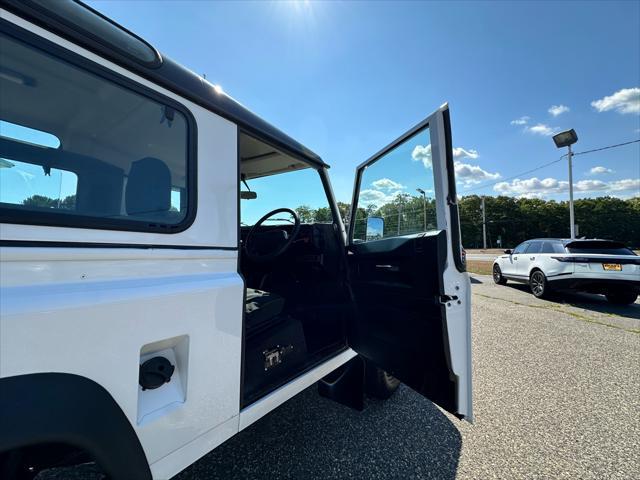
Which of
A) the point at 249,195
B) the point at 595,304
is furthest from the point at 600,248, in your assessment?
the point at 249,195

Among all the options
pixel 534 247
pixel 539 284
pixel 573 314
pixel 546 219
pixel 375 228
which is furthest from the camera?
pixel 546 219

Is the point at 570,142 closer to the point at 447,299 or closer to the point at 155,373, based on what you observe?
the point at 447,299

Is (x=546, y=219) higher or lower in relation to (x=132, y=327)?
higher

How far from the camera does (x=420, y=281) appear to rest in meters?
1.76

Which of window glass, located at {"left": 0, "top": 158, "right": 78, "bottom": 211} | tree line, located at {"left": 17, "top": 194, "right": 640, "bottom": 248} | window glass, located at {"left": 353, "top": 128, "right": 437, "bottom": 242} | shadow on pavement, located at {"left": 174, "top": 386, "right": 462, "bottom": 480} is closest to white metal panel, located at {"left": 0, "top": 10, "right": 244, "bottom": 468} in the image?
window glass, located at {"left": 0, "top": 158, "right": 78, "bottom": 211}

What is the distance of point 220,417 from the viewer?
1259 mm

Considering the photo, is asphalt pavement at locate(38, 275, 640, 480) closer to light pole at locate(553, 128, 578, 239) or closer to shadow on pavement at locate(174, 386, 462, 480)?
shadow on pavement at locate(174, 386, 462, 480)

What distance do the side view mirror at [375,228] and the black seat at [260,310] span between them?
0.99 meters

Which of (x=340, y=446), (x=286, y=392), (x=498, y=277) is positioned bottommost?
(x=340, y=446)

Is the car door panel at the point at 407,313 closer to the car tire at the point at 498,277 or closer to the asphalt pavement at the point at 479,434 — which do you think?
the asphalt pavement at the point at 479,434

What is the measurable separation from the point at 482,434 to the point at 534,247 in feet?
23.6

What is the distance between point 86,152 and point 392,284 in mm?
1666

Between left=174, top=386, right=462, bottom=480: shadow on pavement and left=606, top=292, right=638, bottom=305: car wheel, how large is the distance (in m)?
7.12

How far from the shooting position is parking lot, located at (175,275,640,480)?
6.14 ft
